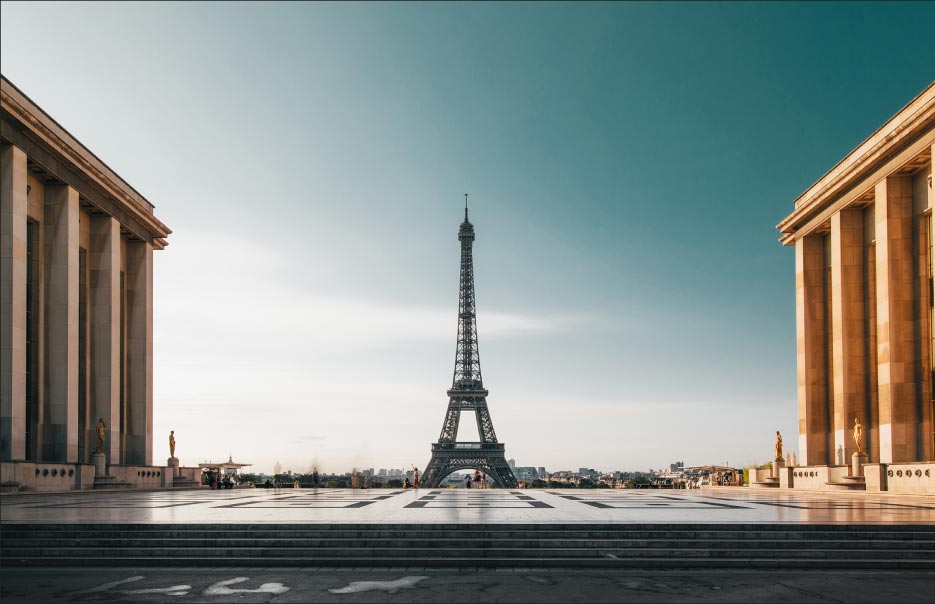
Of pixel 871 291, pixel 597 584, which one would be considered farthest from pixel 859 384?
pixel 597 584

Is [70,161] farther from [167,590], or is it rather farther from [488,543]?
[488,543]

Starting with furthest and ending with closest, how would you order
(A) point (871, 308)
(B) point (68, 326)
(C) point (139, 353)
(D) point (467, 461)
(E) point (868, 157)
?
(D) point (467, 461), (C) point (139, 353), (A) point (871, 308), (B) point (68, 326), (E) point (868, 157)

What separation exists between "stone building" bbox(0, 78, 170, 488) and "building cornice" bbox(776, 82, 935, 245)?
39.9 metres

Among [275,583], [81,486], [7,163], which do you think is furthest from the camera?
[81,486]

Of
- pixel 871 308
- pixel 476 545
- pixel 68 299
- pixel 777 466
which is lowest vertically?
pixel 777 466

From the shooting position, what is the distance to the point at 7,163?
120 feet

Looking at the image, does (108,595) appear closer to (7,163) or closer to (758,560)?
(758,560)

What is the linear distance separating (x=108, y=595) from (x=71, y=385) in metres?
33.5

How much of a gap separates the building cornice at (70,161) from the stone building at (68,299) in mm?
73

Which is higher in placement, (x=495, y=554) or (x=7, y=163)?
(x=7, y=163)

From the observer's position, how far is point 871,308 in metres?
44.0

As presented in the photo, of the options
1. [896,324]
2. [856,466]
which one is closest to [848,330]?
[896,324]

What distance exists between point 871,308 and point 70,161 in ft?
141

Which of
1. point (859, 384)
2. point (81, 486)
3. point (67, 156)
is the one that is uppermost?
point (67, 156)
